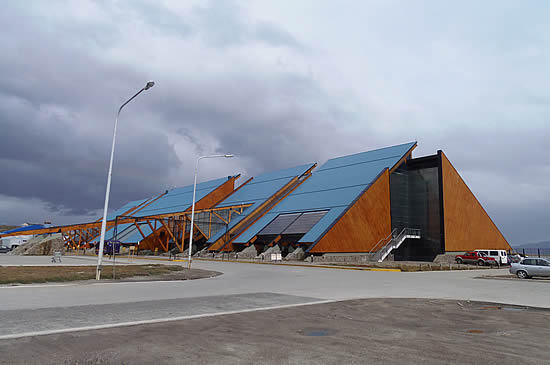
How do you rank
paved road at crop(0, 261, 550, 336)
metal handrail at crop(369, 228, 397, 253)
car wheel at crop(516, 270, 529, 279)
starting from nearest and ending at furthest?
paved road at crop(0, 261, 550, 336) → car wheel at crop(516, 270, 529, 279) → metal handrail at crop(369, 228, 397, 253)

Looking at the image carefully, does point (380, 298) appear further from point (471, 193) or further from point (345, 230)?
point (471, 193)

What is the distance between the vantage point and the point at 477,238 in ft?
166

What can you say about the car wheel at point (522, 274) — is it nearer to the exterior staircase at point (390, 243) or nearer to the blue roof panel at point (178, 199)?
the exterior staircase at point (390, 243)

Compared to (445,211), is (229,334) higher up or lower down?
lower down

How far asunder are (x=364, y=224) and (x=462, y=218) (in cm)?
1438

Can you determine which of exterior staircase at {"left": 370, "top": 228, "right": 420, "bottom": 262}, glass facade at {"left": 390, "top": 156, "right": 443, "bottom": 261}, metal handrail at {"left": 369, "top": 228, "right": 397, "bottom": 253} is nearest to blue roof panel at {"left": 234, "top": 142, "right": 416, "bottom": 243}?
glass facade at {"left": 390, "top": 156, "right": 443, "bottom": 261}

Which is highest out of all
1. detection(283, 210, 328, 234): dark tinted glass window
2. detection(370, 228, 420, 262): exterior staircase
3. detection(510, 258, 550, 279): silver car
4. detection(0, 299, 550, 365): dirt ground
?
detection(283, 210, 328, 234): dark tinted glass window

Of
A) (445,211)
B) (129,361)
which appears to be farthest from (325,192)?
(129,361)

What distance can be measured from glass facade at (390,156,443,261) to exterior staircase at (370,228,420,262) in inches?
34.5

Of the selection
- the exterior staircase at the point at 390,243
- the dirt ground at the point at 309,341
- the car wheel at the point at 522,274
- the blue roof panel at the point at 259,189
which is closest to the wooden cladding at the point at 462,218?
the exterior staircase at the point at 390,243

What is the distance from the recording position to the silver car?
75.0ft

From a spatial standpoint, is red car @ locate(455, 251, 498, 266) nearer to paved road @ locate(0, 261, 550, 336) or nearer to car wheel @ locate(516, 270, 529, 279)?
car wheel @ locate(516, 270, 529, 279)

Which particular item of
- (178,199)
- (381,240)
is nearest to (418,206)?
(381,240)

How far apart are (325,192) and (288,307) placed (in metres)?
37.8
